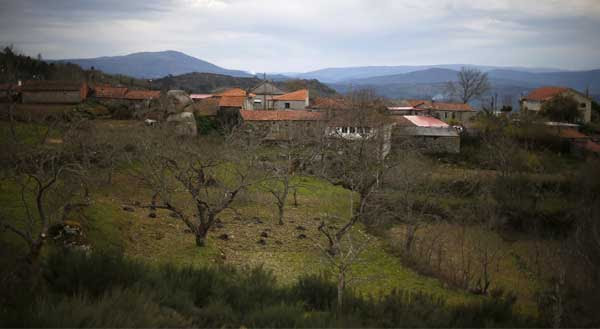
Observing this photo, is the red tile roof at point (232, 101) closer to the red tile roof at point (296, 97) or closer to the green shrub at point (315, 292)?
the red tile roof at point (296, 97)

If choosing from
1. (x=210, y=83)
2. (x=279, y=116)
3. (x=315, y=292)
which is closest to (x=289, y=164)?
(x=315, y=292)

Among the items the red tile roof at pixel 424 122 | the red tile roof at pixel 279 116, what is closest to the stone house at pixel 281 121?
the red tile roof at pixel 279 116

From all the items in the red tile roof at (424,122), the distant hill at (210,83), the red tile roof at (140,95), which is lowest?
the red tile roof at (424,122)

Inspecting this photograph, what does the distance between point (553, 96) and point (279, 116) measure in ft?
109

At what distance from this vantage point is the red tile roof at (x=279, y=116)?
124 feet

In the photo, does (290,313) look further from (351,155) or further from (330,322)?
(351,155)

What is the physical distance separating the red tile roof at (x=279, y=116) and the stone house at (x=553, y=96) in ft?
83.2

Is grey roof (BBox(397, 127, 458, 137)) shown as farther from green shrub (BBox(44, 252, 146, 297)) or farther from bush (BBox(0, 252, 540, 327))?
green shrub (BBox(44, 252, 146, 297))

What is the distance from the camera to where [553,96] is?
52438 millimetres

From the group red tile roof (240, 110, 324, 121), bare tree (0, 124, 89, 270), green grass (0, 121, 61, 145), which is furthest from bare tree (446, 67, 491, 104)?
bare tree (0, 124, 89, 270)

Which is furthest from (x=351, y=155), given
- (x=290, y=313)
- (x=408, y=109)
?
(x=408, y=109)

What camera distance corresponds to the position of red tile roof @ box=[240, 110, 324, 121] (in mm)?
37938

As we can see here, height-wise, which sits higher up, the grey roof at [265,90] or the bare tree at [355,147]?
the grey roof at [265,90]

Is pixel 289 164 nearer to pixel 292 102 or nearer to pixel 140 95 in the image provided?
pixel 140 95
